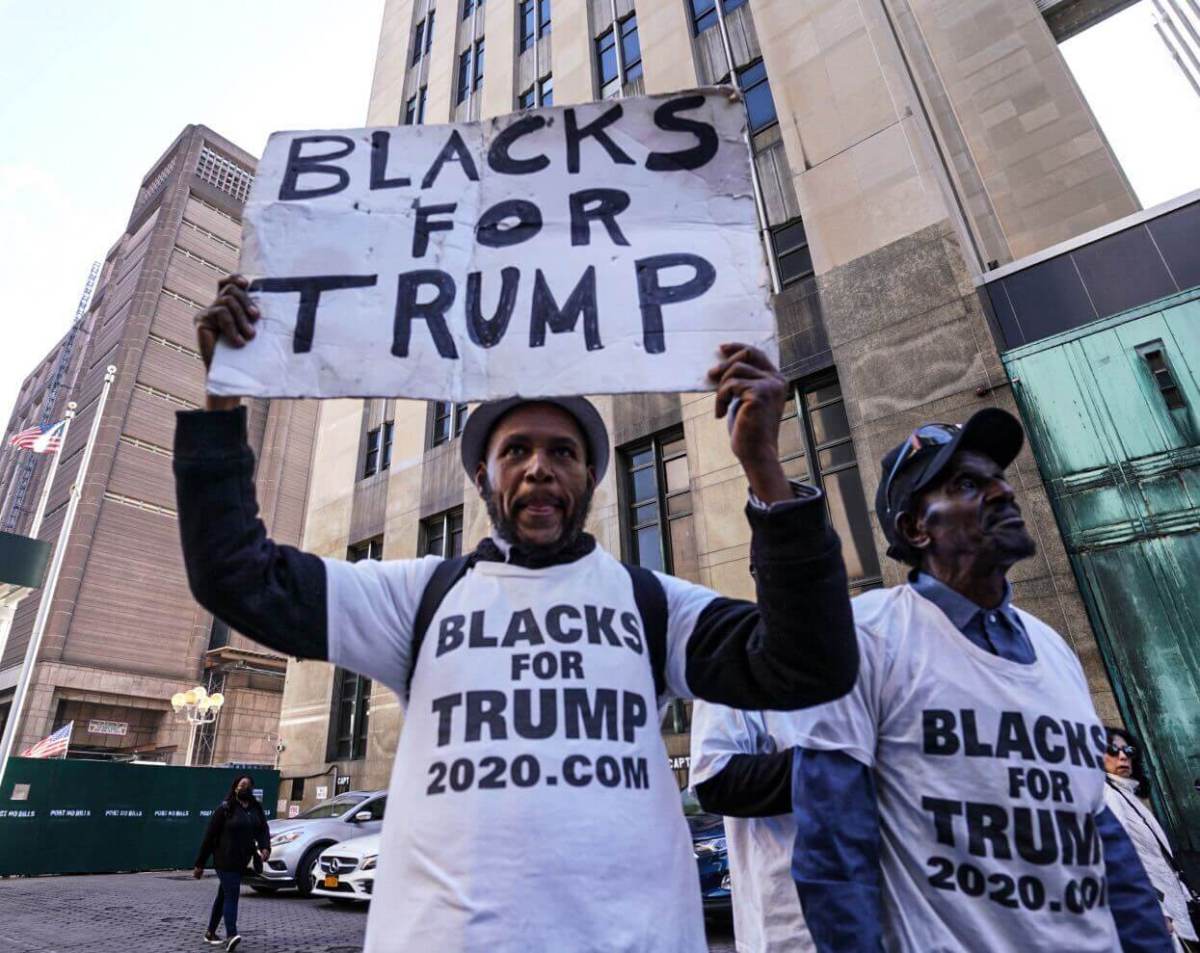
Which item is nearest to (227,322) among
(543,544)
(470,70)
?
(543,544)

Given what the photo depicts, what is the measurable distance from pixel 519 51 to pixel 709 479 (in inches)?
664

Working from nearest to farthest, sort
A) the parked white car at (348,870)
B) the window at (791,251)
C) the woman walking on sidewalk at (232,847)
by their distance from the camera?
the woman walking on sidewalk at (232,847) < the parked white car at (348,870) < the window at (791,251)

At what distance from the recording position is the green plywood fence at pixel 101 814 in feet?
51.4

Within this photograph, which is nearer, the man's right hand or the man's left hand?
the man's left hand

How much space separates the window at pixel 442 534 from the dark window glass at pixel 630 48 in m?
12.4

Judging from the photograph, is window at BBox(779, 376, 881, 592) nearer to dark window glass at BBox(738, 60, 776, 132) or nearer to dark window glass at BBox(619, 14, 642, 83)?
dark window glass at BBox(738, 60, 776, 132)

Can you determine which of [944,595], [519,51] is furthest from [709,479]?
[519,51]

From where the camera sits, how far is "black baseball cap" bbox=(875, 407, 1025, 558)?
2270 millimetres

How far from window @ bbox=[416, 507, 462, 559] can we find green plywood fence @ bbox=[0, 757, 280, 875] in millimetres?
7978

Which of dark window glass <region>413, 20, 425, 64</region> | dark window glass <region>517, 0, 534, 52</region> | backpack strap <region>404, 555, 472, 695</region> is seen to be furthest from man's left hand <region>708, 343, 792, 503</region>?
dark window glass <region>413, 20, 425, 64</region>

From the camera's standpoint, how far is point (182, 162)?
47.0m

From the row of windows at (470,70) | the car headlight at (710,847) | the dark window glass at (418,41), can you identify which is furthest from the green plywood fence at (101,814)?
the dark window glass at (418,41)

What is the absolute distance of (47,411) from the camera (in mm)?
52594

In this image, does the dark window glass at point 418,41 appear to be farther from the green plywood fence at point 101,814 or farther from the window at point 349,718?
the green plywood fence at point 101,814
